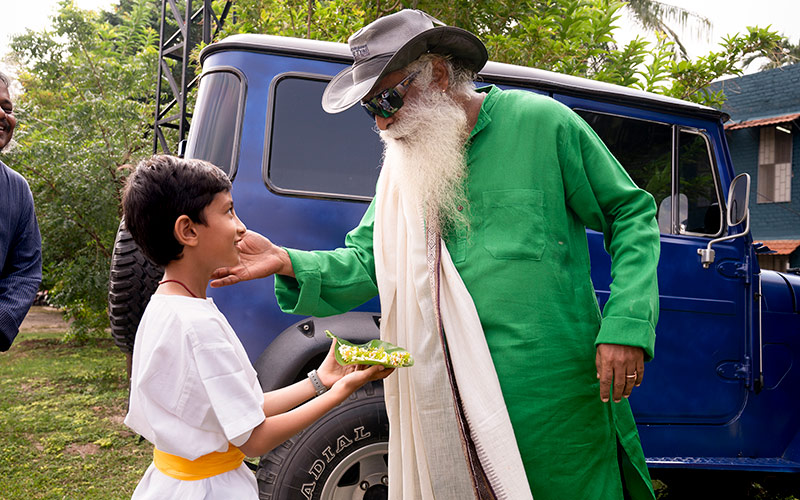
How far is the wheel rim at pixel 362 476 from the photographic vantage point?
2.64 m

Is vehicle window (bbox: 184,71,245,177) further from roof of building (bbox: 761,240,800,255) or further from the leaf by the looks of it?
A: roof of building (bbox: 761,240,800,255)

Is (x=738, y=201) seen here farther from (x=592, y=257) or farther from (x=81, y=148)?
(x=81, y=148)

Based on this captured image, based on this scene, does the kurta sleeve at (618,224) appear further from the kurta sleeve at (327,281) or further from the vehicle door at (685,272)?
the vehicle door at (685,272)

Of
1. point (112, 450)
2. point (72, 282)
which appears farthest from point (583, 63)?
point (72, 282)

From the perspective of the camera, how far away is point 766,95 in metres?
15.3

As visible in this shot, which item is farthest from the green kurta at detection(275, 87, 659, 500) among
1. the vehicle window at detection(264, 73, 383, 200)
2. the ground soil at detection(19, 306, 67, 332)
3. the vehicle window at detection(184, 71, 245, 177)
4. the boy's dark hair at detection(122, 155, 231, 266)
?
the ground soil at detection(19, 306, 67, 332)

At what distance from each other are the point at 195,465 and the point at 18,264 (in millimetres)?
1422

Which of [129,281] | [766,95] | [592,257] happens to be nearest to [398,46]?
[592,257]

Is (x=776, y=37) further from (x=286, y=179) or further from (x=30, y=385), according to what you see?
(x=30, y=385)

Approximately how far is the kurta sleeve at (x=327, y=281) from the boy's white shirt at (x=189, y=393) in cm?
52

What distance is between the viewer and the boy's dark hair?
156cm

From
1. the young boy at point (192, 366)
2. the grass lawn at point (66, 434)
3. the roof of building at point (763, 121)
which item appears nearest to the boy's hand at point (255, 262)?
the young boy at point (192, 366)

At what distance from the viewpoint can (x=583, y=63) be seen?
6.60 meters

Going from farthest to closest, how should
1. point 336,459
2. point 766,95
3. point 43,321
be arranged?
point 43,321, point 766,95, point 336,459
